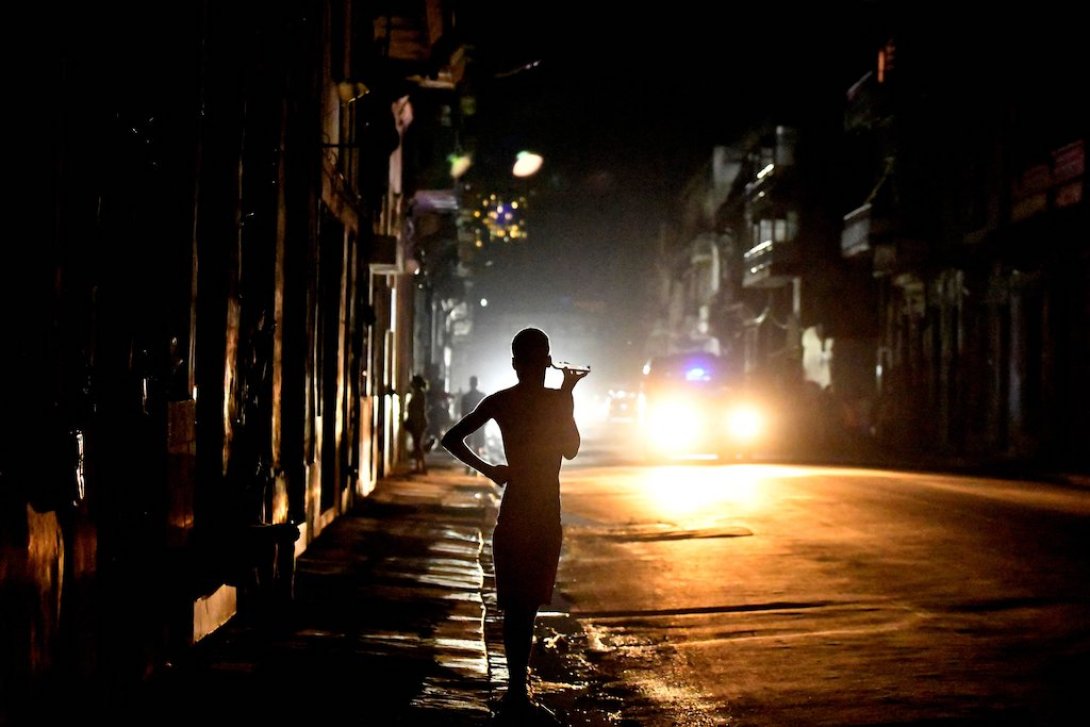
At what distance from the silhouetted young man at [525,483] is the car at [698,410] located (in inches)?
874

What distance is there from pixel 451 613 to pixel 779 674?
9.54 ft

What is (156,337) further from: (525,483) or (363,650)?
(363,650)

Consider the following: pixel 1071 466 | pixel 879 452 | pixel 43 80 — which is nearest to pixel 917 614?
pixel 43 80

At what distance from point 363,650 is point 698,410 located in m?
23.4

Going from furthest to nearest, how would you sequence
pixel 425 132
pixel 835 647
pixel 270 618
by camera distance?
1. pixel 425 132
2. pixel 270 618
3. pixel 835 647

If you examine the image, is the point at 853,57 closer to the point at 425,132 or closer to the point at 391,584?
the point at 425,132

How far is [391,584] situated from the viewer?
9844 millimetres

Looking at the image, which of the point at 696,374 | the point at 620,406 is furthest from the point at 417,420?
the point at 620,406

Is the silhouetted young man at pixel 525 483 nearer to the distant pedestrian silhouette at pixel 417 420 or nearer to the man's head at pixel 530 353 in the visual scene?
the man's head at pixel 530 353

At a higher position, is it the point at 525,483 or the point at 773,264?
the point at 773,264

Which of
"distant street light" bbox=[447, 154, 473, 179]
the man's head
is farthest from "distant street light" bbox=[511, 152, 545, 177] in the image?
the man's head

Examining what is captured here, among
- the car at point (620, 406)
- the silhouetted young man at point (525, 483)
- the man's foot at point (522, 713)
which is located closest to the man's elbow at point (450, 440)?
the silhouetted young man at point (525, 483)

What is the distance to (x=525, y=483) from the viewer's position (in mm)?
6047

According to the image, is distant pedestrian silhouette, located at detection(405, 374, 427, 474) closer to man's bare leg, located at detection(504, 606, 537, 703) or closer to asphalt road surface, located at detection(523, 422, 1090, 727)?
asphalt road surface, located at detection(523, 422, 1090, 727)
